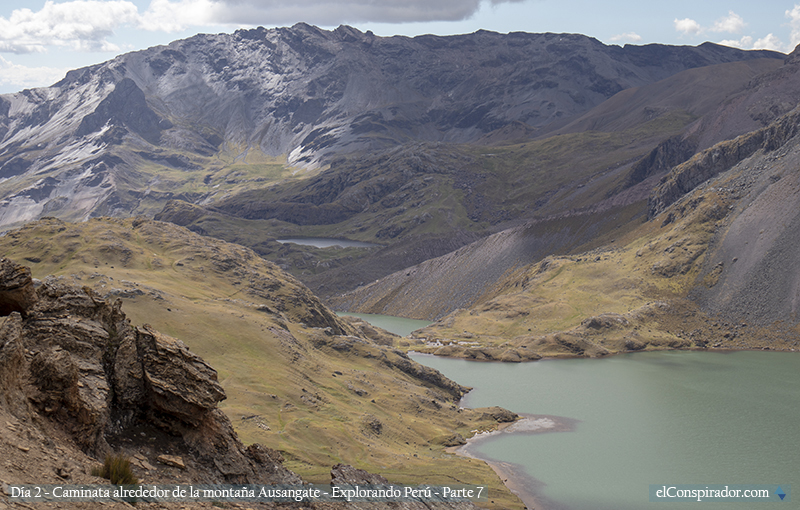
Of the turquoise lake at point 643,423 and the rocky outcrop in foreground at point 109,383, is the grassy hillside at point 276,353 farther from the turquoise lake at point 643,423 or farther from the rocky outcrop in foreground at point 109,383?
the rocky outcrop in foreground at point 109,383

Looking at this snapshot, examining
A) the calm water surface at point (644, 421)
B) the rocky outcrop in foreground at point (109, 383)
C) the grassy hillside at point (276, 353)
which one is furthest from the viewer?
the calm water surface at point (644, 421)

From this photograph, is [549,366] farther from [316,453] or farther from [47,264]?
[47,264]

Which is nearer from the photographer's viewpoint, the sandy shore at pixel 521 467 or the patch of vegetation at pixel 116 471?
the patch of vegetation at pixel 116 471

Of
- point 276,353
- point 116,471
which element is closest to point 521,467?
point 276,353

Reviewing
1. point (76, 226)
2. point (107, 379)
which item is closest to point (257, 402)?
point (107, 379)

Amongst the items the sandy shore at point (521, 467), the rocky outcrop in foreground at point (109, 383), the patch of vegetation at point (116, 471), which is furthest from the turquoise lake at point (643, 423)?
the patch of vegetation at point (116, 471)

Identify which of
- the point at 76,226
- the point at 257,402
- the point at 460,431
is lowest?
the point at 460,431

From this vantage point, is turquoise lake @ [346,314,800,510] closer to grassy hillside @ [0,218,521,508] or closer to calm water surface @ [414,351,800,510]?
calm water surface @ [414,351,800,510]
